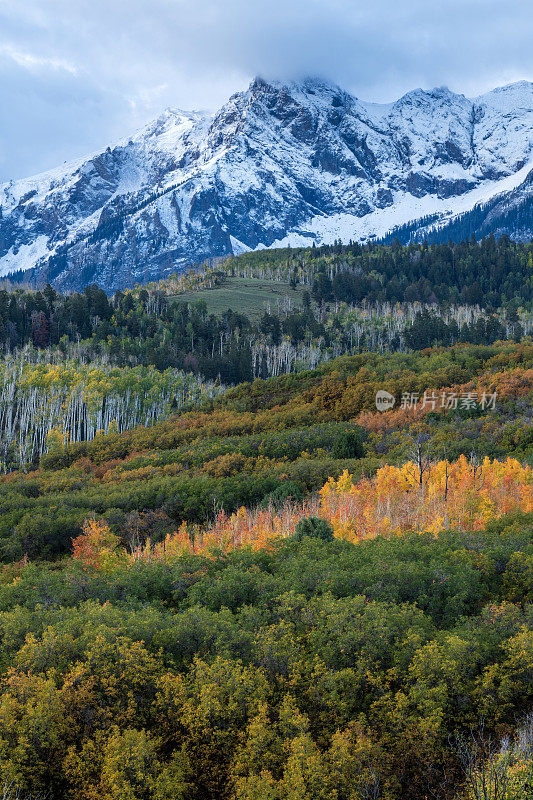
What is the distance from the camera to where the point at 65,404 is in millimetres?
99000

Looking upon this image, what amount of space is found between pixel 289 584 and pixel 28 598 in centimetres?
1010

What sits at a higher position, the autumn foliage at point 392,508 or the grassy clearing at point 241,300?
the grassy clearing at point 241,300

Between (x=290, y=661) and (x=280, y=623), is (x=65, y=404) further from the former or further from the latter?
(x=290, y=661)

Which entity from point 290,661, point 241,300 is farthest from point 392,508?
point 241,300

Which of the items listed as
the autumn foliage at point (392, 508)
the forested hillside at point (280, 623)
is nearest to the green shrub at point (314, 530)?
the forested hillside at point (280, 623)

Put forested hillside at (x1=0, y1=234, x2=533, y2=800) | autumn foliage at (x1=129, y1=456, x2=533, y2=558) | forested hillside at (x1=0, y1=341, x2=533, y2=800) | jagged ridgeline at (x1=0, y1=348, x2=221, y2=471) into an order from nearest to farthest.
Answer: forested hillside at (x1=0, y1=341, x2=533, y2=800), forested hillside at (x1=0, y1=234, x2=533, y2=800), autumn foliage at (x1=129, y1=456, x2=533, y2=558), jagged ridgeline at (x1=0, y1=348, x2=221, y2=471)

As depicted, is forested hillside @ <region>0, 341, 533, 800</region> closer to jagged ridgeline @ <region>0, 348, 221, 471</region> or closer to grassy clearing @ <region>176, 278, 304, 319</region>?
jagged ridgeline @ <region>0, 348, 221, 471</region>

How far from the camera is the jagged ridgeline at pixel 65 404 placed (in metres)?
93.6

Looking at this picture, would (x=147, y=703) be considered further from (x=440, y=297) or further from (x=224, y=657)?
(x=440, y=297)

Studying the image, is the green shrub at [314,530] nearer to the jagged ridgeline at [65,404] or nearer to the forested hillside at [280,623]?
the forested hillside at [280,623]

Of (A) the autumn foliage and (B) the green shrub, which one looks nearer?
(B) the green shrub

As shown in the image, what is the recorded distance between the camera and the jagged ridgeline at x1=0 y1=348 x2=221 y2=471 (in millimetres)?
93562

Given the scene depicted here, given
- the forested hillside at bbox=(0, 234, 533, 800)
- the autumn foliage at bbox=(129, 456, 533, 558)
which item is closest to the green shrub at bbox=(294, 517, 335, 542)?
the forested hillside at bbox=(0, 234, 533, 800)

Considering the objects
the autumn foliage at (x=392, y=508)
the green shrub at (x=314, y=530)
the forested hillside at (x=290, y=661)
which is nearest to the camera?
the forested hillside at (x=290, y=661)
